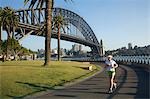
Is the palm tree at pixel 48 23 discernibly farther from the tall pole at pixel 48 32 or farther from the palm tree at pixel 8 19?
the palm tree at pixel 8 19

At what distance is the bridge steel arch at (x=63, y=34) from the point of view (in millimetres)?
95131

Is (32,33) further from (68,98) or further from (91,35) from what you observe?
(68,98)

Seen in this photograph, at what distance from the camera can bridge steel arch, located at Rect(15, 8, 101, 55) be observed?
95131 mm

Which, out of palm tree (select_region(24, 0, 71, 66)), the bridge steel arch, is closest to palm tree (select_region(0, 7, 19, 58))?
the bridge steel arch

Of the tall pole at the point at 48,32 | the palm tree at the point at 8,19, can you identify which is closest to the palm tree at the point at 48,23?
the tall pole at the point at 48,32

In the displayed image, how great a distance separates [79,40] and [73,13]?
71.6ft

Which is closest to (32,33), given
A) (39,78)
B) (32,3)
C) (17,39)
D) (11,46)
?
(17,39)

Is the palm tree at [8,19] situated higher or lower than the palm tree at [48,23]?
higher

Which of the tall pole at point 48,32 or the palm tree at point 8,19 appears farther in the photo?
the palm tree at point 8,19

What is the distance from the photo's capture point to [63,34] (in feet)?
365

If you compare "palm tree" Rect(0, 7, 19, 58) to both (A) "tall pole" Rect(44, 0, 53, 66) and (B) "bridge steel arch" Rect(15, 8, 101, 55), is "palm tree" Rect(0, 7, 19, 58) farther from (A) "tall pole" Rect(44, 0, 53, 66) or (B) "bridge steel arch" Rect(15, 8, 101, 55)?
(A) "tall pole" Rect(44, 0, 53, 66)

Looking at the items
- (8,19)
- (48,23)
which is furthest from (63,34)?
(48,23)

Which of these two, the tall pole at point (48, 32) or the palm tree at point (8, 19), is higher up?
the palm tree at point (8, 19)

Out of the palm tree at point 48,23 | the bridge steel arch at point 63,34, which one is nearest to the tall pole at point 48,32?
the palm tree at point 48,23
